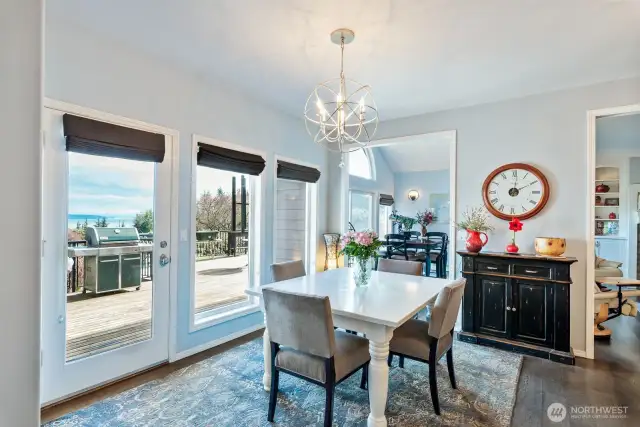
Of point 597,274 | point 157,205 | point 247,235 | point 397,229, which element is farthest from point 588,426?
point 397,229

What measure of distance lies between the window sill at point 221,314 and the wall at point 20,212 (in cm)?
286

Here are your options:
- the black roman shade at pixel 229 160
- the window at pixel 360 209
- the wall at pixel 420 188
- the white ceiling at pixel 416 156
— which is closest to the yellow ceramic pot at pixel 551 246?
the black roman shade at pixel 229 160

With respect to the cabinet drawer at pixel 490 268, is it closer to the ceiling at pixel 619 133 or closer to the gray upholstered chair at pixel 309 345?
the gray upholstered chair at pixel 309 345

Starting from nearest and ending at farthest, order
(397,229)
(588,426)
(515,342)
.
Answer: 1. (588,426)
2. (515,342)
3. (397,229)

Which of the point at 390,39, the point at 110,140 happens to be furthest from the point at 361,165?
the point at 110,140

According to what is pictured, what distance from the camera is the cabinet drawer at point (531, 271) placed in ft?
10.8

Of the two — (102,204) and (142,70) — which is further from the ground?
(142,70)

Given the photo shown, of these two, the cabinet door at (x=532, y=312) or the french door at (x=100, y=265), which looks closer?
the french door at (x=100, y=265)

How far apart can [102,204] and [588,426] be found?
3.77m

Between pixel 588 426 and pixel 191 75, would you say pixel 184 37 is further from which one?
pixel 588 426

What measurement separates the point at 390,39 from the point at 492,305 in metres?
2.80

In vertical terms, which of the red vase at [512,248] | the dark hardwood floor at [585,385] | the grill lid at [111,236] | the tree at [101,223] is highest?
the tree at [101,223]

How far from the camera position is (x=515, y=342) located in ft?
11.1

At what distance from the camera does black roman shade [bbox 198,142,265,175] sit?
10.8 feet
